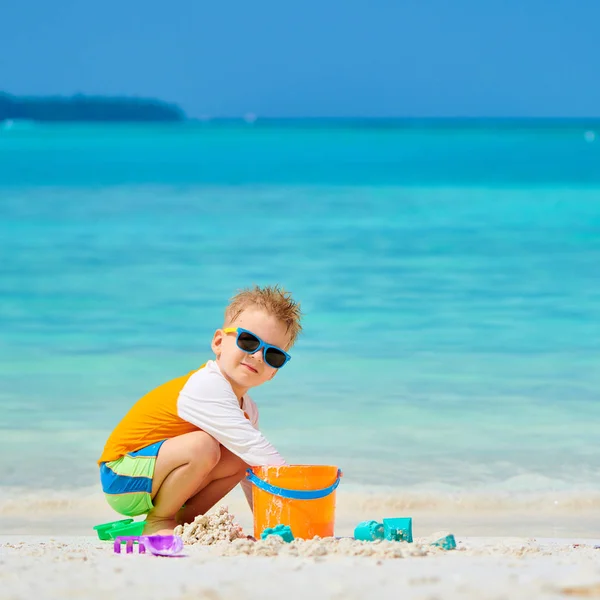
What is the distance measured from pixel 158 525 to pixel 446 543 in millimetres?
809

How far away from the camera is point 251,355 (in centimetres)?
313

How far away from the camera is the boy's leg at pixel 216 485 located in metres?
3.20

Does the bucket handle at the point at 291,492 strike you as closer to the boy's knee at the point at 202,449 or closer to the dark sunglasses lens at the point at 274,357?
the boy's knee at the point at 202,449

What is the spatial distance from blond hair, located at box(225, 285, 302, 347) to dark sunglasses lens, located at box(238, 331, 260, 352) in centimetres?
9

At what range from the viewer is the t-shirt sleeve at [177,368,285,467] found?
3053 mm

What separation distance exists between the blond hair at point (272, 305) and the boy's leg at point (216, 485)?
1.26 ft

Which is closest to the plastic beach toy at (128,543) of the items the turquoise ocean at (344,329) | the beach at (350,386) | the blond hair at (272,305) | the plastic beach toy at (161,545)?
the plastic beach toy at (161,545)

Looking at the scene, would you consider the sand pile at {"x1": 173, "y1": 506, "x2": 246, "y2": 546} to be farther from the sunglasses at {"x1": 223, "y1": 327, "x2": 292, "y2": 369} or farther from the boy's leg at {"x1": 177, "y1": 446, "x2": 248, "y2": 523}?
the sunglasses at {"x1": 223, "y1": 327, "x2": 292, "y2": 369}

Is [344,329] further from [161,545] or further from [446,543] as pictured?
[161,545]

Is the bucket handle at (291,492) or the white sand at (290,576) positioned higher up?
the bucket handle at (291,492)

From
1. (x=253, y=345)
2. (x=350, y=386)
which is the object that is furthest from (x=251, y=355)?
(x=350, y=386)

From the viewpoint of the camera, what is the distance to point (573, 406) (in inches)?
212

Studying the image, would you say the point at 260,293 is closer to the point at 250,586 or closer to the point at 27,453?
the point at 250,586

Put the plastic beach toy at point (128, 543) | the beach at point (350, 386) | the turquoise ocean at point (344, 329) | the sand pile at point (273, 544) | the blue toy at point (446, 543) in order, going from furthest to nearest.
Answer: the turquoise ocean at point (344, 329)
the blue toy at point (446, 543)
the plastic beach toy at point (128, 543)
the sand pile at point (273, 544)
the beach at point (350, 386)
